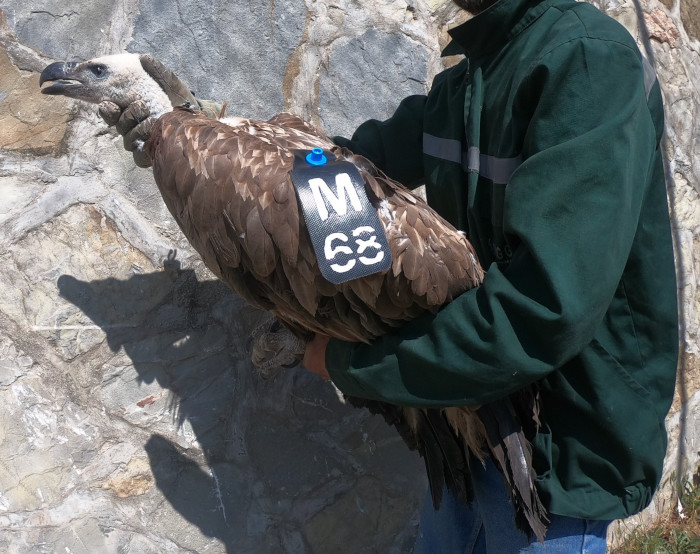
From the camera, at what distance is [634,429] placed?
5.31ft

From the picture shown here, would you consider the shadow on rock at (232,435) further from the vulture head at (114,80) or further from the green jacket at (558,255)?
the green jacket at (558,255)

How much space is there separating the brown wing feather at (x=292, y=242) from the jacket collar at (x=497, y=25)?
0.35 m

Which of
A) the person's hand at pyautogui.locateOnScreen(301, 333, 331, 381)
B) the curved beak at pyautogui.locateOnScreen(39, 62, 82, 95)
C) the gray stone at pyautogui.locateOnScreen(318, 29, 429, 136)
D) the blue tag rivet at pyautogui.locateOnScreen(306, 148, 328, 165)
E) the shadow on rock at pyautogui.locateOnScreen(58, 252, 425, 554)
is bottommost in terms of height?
the shadow on rock at pyautogui.locateOnScreen(58, 252, 425, 554)

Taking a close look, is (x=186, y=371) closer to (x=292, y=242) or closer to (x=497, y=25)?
(x=292, y=242)

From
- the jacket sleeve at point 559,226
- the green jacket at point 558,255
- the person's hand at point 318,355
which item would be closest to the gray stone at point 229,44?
the green jacket at point 558,255

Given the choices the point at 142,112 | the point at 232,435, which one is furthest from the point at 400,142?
the point at 232,435

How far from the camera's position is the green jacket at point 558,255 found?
4.48 feet

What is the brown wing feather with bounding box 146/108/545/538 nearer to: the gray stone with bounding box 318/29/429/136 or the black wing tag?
the black wing tag

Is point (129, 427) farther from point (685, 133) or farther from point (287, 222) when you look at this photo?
point (685, 133)

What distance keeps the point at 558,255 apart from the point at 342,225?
0.42 m

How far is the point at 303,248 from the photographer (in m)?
1.63

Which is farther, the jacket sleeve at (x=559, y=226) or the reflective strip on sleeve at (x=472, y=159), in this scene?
the reflective strip on sleeve at (x=472, y=159)

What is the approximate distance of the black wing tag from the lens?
4.94 ft

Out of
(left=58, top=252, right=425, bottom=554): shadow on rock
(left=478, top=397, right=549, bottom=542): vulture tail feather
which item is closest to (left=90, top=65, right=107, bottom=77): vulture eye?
(left=58, top=252, right=425, bottom=554): shadow on rock
